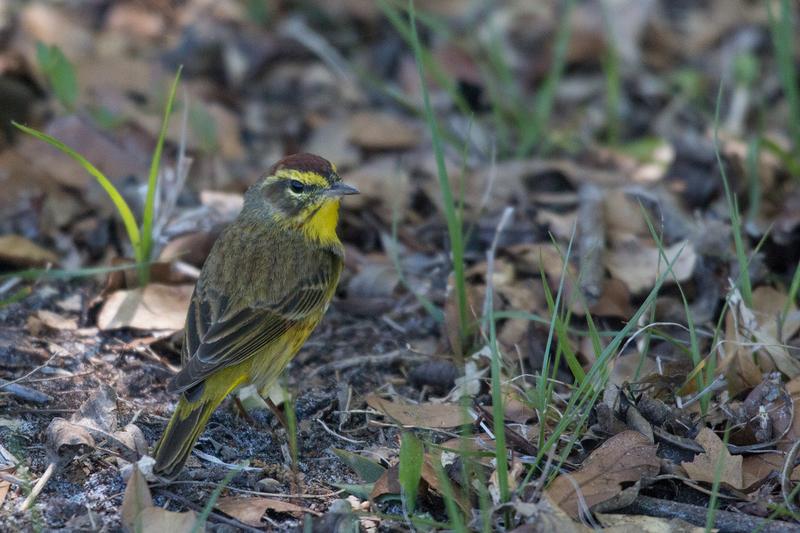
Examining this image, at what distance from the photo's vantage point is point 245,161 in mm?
7809

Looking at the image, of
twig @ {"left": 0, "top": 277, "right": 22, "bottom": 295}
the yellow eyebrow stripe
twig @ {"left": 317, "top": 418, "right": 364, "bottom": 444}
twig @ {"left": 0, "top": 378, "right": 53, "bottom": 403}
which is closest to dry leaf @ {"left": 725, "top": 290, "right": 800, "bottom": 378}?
twig @ {"left": 317, "top": 418, "right": 364, "bottom": 444}

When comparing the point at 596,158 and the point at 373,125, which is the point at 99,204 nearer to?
the point at 373,125

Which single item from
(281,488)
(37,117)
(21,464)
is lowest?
(281,488)

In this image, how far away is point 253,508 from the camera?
405cm

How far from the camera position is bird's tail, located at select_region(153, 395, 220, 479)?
13.6 ft

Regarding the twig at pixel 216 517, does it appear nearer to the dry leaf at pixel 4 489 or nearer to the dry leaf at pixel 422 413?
the dry leaf at pixel 4 489

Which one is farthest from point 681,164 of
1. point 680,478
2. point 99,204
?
point 99,204

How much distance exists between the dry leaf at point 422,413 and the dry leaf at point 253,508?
69cm

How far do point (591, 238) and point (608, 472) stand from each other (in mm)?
2352

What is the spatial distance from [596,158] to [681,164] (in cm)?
79

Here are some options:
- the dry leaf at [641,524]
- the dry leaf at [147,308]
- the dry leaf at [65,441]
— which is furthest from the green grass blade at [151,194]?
the dry leaf at [641,524]

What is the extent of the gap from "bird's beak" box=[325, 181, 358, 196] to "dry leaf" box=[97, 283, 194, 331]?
3.30 feet

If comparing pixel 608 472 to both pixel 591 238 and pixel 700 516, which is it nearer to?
pixel 700 516

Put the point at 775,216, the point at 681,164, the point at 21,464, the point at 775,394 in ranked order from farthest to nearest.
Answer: the point at 681,164, the point at 775,216, the point at 775,394, the point at 21,464
